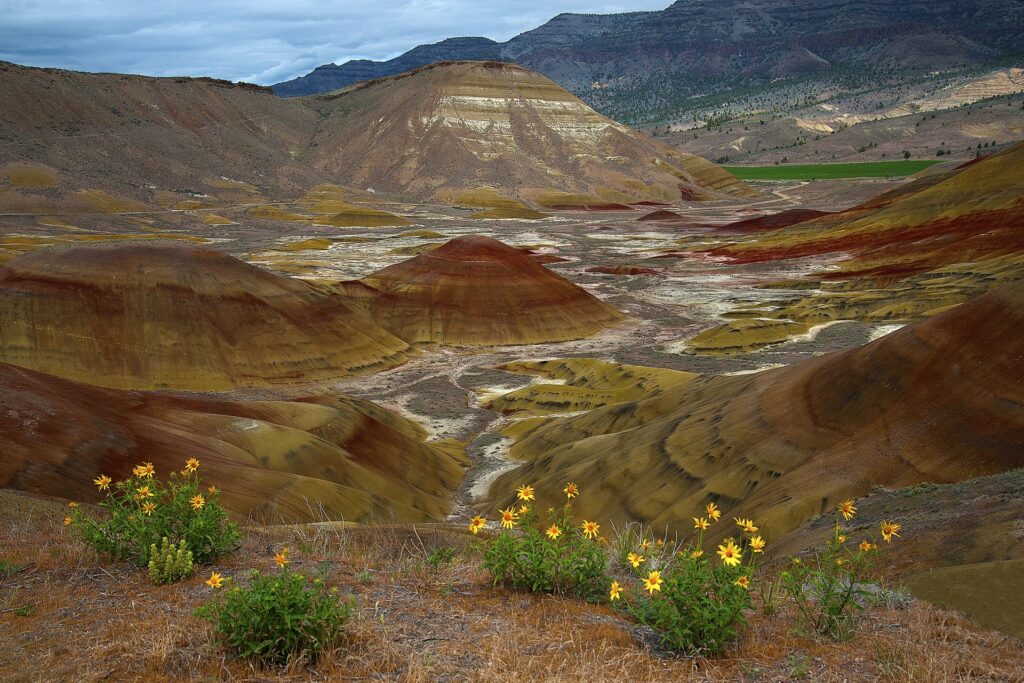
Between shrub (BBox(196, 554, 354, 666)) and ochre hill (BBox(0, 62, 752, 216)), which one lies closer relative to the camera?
shrub (BBox(196, 554, 354, 666))

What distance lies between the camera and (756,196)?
14538cm

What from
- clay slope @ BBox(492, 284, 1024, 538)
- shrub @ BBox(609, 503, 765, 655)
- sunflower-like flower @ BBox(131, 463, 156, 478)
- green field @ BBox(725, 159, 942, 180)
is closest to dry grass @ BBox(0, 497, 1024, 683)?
shrub @ BBox(609, 503, 765, 655)

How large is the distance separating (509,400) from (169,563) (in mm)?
29273

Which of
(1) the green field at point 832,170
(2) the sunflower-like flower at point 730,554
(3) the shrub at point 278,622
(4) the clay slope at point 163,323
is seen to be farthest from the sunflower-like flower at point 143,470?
→ (1) the green field at point 832,170

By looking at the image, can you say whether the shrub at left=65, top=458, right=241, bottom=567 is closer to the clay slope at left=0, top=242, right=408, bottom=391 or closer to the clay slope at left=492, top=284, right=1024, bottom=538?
the clay slope at left=492, top=284, right=1024, bottom=538

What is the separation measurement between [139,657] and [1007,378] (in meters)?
15.1

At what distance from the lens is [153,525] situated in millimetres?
6848

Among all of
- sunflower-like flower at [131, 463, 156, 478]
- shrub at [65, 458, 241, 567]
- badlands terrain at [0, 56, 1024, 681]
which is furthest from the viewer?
shrub at [65, 458, 241, 567]

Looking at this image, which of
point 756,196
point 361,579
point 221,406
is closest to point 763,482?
point 361,579

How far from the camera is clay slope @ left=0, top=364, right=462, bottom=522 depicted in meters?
14.1

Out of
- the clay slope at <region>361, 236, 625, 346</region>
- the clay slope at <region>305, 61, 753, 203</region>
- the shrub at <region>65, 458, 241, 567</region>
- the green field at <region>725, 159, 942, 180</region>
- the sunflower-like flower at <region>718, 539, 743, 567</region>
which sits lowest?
the clay slope at <region>361, 236, 625, 346</region>

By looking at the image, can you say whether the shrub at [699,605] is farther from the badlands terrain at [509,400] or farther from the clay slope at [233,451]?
the clay slope at [233,451]

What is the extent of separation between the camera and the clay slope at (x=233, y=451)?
1410cm

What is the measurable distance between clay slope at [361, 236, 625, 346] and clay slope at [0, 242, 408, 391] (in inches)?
300
